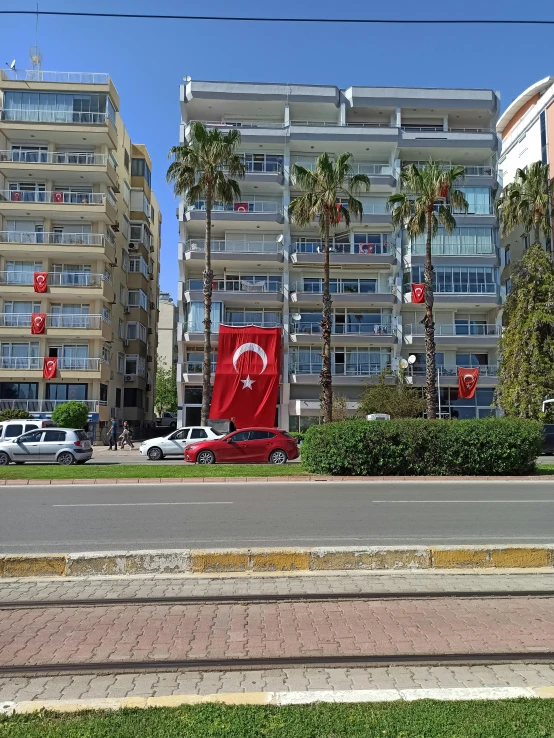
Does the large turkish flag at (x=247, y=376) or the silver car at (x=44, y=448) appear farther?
the large turkish flag at (x=247, y=376)

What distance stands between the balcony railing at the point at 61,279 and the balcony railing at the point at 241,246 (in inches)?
265

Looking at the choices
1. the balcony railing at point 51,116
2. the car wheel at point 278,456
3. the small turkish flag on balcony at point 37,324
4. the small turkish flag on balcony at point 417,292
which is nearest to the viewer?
the car wheel at point 278,456

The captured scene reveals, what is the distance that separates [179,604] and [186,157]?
3093cm

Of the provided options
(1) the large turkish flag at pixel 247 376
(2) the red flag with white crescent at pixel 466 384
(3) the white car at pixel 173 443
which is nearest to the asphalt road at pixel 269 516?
(3) the white car at pixel 173 443

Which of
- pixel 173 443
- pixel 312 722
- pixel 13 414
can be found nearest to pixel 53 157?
pixel 13 414

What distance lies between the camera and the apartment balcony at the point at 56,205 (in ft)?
139

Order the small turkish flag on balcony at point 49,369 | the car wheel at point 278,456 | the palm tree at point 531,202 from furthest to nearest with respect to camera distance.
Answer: the small turkish flag on balcony at point 49,369, the palm tree at point 531,202, the car wheel at point 278,456

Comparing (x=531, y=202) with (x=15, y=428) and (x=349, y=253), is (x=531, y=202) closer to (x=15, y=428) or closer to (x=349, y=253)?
(x=349, y=253)

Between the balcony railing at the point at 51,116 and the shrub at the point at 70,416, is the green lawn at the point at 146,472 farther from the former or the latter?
the balcony railing at the point at 51,116

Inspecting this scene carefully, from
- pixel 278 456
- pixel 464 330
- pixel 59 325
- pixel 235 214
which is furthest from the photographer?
pixel 464 330

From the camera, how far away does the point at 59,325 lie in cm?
4244

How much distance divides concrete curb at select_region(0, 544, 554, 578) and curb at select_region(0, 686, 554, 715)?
333 centimetres

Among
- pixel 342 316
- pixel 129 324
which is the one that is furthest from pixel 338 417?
pixel 129 324

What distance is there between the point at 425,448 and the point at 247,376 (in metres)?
22.8
